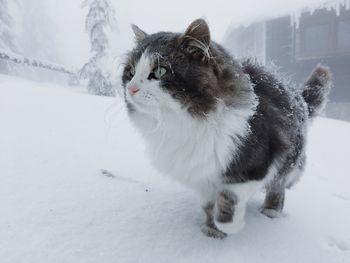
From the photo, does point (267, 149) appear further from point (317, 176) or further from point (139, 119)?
point (317, 176)

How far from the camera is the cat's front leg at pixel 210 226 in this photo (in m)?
2.32

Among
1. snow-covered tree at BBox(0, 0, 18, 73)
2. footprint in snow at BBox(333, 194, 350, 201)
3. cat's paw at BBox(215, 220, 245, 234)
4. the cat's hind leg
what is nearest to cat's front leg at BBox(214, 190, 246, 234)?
cat's paw at BBox(215, 220, 245, 234)

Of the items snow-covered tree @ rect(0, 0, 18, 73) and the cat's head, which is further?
snow-covered tree @ rect(0, 0, 18, 73)

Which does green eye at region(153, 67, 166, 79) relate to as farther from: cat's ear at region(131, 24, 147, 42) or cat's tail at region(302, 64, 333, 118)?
cat's tail at region(302, 64, 333, 118)

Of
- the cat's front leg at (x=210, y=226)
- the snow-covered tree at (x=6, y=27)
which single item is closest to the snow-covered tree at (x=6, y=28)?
the snow-covered tree at (x=6, y=27)

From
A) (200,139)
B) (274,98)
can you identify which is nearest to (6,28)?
(274,98)

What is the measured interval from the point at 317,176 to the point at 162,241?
285 cm

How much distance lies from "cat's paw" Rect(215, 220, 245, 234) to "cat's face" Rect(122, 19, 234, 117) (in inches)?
31.6

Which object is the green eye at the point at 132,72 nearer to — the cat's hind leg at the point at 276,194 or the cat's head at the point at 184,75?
the cat's head at the point at 184,75

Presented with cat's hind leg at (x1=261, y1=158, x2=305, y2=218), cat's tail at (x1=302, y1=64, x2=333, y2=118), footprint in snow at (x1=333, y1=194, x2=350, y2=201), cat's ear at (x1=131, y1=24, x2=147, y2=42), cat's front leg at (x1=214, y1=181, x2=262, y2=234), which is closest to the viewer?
cat's front leg at (x1=214, y1=181, x2=262, y2=234)

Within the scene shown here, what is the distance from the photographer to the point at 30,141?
3.62 meters

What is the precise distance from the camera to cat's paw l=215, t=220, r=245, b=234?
2.20 meters

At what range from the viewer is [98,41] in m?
15.0

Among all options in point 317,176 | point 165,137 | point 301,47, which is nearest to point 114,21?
point 301,47
